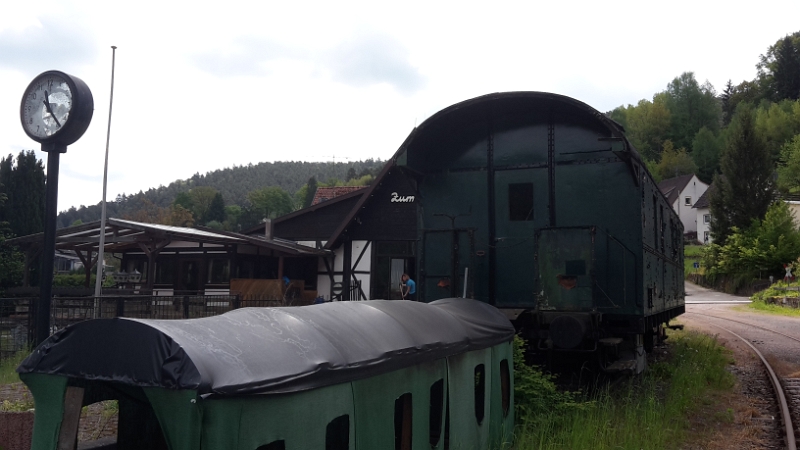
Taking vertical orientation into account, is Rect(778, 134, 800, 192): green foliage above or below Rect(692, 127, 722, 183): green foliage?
below

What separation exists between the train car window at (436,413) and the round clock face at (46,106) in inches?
191

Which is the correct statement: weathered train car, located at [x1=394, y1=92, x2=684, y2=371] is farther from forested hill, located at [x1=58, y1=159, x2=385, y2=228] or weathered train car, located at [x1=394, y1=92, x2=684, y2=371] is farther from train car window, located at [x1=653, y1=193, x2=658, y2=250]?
forested hill, located at [x1=58, y1=159, x2=385, y2=228]

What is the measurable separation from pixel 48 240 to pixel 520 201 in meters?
6.13

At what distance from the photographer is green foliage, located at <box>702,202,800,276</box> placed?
Answer: 48.4m

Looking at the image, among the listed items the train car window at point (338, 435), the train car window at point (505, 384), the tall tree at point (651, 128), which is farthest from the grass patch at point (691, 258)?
the train car window at point (338, 435)

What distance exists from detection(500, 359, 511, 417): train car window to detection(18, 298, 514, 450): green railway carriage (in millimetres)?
1654

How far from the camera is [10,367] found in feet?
39.3

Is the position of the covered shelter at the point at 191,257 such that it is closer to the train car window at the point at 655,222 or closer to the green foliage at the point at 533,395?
the train car window at the point at 655,222

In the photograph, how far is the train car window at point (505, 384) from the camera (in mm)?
7477

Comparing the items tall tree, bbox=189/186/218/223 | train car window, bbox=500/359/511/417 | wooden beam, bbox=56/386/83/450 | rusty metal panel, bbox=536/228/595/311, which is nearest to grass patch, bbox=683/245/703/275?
rusty metal panel, bbox=536/228/595/311

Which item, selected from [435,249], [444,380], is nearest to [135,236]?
[435,249]

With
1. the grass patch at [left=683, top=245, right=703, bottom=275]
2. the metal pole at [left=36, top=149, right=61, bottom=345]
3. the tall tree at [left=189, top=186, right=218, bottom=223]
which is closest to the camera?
the metal pole at [left=36, top=149, right=61, bottom=345]

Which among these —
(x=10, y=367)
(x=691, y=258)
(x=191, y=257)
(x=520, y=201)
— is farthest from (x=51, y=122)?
(x=691, y=258)

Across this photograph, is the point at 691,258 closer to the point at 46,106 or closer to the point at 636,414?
the point at 636,414
